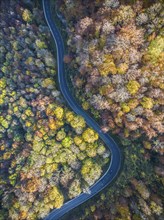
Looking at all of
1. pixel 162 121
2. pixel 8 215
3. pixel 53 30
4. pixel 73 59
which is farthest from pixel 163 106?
pixel 8 215

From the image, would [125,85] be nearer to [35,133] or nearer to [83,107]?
[83,107]

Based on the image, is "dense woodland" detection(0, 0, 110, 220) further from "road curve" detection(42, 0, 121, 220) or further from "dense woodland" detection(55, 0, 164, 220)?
"dense woodland" detection(55, 0, 164, 220)

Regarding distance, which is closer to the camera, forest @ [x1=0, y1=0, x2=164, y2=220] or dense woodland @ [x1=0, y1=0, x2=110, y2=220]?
forest @ [x1=0, y1=0, x2=164, y2=220]

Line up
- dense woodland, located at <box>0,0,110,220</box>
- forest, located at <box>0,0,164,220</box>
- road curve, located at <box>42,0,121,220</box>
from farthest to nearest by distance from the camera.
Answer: road curve, located at <box>42,0,121,220</box>, dense woodland, located at <box>0,0,110,220</box>, forest, located at <box>0,0,164,220</box>

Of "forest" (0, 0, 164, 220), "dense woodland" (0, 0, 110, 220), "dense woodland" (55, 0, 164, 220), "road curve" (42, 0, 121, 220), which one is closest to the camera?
A: "dense woodland" (55, 0, 164, 220)

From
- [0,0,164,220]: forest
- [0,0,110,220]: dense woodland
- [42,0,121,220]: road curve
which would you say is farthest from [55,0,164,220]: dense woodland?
[0,0,110,220]: dense woodland

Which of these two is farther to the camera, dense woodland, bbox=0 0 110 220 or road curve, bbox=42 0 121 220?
road curve, bbox=42 0 121 220
